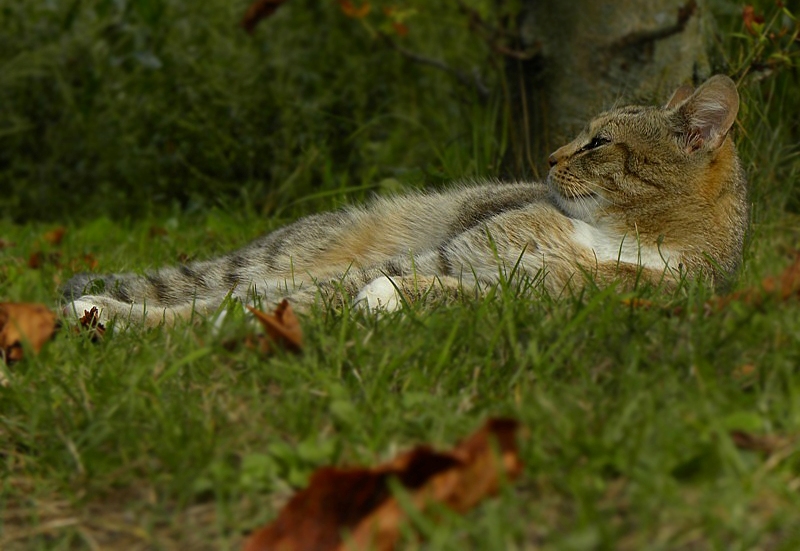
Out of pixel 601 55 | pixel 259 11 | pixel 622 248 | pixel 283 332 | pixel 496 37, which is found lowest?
pixel 622 248

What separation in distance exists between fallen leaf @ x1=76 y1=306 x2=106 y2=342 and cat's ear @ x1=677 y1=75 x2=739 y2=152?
6.83ft

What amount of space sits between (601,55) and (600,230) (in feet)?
5.16

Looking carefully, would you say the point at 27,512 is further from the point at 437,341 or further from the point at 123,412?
the point at 437,341

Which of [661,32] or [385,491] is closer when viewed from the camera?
[385,491]

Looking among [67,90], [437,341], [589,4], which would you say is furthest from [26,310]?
[67,90]

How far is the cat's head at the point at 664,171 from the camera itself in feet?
10.5

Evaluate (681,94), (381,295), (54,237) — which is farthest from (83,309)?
(681,94)

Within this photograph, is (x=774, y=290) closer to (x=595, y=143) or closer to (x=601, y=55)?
(x=595, y=143)

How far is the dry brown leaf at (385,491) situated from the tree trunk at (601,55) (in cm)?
294

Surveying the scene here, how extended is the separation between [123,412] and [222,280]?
172 centimetres

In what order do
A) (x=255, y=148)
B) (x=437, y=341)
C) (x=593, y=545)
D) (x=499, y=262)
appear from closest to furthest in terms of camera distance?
(x=593, y=545), (x=437, y=341), (x=499, y=262), (x=255, y=148)

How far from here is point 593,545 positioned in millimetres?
1567

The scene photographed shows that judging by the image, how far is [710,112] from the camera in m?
3.22

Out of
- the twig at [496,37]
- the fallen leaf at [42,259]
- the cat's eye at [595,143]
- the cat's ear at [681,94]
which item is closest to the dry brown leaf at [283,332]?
the cat's eye at [595,143]
